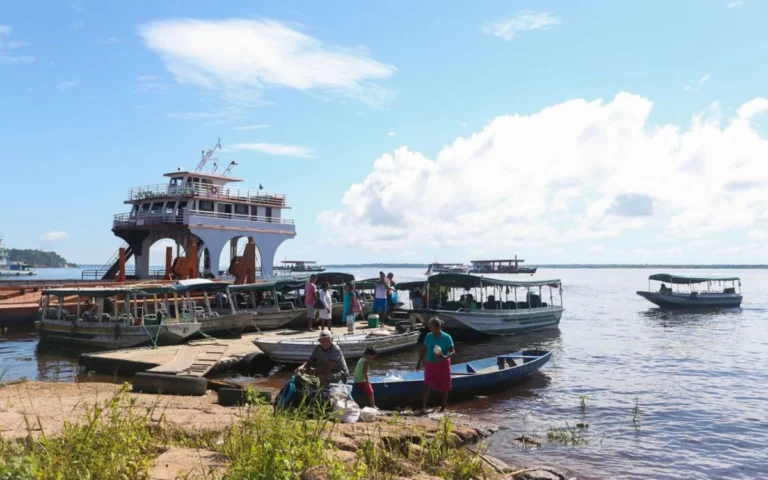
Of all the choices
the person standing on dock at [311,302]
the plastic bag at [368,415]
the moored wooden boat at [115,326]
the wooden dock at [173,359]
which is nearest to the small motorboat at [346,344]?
the wooden dock at [173,359]

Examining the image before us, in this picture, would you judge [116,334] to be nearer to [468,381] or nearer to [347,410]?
[468,381]

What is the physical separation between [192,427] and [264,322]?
52.0ft

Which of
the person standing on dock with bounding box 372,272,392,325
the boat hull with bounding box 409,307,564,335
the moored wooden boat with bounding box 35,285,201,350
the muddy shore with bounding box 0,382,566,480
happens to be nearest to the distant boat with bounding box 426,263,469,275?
the boat hull with bounding box 409,307,564,335

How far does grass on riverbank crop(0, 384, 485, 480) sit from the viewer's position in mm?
5887

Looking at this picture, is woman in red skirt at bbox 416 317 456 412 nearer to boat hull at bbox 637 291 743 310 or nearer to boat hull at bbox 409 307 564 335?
boat hull at bbox 409 307 564 335

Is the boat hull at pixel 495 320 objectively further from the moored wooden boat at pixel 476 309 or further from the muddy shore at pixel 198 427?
the muddy shore at pixel 198 427

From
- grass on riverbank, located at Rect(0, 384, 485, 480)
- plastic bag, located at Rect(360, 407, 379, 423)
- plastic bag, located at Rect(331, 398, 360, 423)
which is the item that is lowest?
plastic bag, located at Rect(360, 407, 379, 423)

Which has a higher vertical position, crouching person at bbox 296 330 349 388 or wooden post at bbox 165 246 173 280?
wooden post at bbox 165 246 173 280

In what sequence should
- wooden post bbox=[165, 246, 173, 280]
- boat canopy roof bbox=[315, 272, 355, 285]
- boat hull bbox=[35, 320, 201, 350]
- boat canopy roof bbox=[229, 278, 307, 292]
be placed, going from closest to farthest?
boat hull bbox=[35, 320, 201, 350]
boat canopy roof bbox=[229, 278, 307, 292]
boat canopy roof bbox=[315, 272, 355, 285]
wooden post bbox=[165, 246, 173, 280]

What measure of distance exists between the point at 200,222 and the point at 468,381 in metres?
24.6

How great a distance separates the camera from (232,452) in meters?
6.80

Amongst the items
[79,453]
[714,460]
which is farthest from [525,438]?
[79,453]

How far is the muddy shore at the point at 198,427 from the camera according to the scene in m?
6.74

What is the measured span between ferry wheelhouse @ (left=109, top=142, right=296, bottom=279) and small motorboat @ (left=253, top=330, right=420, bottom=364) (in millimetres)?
16274
